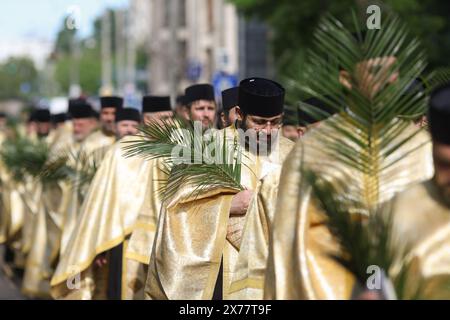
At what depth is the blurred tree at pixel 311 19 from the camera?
26.1 meters

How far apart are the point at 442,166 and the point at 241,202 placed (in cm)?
307

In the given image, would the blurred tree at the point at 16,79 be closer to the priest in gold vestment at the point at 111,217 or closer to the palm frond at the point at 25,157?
the palm frond at the point at 25,157

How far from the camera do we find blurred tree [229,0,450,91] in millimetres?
26125

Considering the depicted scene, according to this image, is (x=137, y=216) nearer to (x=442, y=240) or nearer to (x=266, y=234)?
(x=266, y=234)

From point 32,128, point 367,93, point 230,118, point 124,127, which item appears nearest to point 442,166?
point 367,93

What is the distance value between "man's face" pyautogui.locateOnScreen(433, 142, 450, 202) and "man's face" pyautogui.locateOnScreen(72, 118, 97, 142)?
10104 mm

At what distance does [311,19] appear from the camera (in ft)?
94.4

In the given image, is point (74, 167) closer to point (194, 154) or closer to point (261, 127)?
point (261, 127)

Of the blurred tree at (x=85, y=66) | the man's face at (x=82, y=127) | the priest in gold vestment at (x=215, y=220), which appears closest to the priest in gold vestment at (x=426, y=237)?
the priest in gold vestment at (x=215, y=220)

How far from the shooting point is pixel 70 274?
11711mm

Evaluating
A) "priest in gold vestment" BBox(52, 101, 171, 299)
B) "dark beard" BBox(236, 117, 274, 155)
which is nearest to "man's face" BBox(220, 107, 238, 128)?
"dark beard" BBox(236, 117, 274, 155)

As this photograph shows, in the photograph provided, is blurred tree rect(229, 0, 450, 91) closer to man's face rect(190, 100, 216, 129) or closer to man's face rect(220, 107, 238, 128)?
man's face rect(190, 100, 216, 129)

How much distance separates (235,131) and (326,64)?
2.93 metres

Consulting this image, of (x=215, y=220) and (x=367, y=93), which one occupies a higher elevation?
(x=367, y=93)
